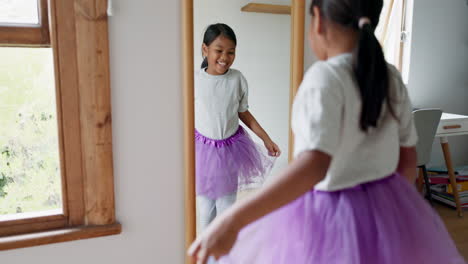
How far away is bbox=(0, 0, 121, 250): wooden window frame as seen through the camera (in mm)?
1165

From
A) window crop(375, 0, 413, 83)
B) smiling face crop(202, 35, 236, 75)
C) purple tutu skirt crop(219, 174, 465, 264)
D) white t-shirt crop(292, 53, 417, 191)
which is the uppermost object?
window crop(375, 0, 413, 83)

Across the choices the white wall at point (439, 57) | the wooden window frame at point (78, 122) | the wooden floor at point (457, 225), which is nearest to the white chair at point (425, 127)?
the wooden floor at point (457, 225)

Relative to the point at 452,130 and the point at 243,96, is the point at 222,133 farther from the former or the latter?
the point at 452,130

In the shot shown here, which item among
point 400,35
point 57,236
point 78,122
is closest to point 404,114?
point 78,122

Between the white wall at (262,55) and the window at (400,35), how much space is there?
1.84 metres

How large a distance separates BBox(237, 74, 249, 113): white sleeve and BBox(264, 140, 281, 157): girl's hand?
6.3 inches

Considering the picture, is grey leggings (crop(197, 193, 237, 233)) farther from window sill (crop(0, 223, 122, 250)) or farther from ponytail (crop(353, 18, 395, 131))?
ponytail (crop(353, 18, 395, 131))


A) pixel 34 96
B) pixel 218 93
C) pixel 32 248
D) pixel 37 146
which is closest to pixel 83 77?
pixel 34 96

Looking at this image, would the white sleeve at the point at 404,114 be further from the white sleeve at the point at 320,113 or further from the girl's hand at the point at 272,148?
the girl's hand at the point at 272,148

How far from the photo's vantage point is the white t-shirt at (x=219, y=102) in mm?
1299

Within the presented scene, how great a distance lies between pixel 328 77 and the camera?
737mm

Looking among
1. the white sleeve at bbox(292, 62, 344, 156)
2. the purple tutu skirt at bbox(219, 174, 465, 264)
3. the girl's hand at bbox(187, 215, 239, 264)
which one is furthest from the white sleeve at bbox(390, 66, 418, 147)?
the girl's hand at bbox(187, 215, 239, 264)

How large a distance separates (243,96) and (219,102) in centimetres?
9

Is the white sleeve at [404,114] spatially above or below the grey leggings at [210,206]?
above
